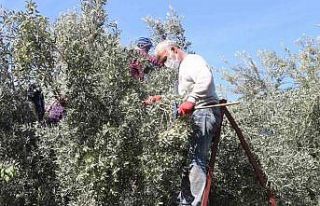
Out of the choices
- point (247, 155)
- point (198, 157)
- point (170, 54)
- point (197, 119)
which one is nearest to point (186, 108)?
point (197, 119)

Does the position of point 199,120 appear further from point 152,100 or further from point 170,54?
point 170,54

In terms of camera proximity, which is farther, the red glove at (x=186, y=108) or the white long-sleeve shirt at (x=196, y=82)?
the white long-sleeve shirt at (x=196, y=82)

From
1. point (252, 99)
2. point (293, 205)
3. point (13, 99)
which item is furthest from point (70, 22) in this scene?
point (293, 205)

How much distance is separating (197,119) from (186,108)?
13.1 inches

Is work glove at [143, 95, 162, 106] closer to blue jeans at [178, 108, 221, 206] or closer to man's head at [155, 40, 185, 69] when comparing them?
blue jeans at [178, 108, 221, 206]

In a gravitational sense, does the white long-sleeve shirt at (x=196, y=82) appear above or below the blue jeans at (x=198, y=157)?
above

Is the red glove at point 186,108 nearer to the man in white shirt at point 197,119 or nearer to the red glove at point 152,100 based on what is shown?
the man in white shirt at point 197,119

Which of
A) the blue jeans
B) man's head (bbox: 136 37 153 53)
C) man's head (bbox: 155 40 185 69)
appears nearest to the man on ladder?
the blue jeans

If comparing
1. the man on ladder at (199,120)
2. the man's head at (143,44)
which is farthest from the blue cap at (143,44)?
the man on ladder at (199,120)

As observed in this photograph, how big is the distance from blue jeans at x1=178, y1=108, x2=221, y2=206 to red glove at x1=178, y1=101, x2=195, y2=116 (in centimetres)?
21

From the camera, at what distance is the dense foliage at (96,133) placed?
21.5ft

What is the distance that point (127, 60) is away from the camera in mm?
6883

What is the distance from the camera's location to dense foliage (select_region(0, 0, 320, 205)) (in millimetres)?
6555

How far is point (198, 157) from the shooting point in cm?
682
